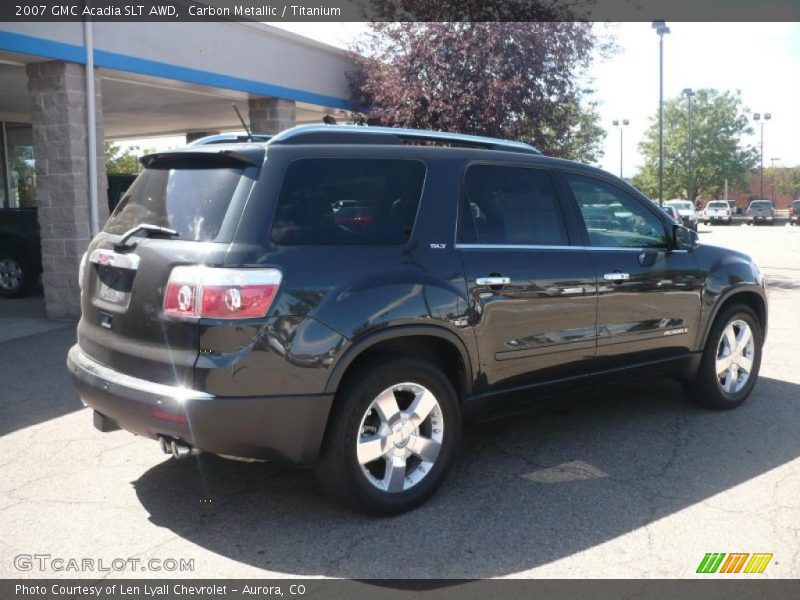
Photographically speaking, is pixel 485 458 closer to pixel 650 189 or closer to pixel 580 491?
pixel 580 491

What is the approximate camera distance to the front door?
16.0 ft

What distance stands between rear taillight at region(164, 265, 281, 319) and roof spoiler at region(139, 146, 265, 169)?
1.85ft

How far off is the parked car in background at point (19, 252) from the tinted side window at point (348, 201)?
9507 millimetres

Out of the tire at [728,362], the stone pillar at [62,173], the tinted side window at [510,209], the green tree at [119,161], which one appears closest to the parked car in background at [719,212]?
the green tree at [119,161]

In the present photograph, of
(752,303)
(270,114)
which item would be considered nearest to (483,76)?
(270,114)

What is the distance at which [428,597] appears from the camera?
316cm

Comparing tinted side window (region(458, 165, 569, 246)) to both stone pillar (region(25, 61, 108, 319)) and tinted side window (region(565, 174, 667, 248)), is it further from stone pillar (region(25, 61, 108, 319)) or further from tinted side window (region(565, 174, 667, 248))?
stone pillar (region(25, 61, 108, 319))

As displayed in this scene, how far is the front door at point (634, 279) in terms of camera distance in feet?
16.0

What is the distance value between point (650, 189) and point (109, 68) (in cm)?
6702

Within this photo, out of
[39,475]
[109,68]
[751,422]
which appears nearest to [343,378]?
[39,475]

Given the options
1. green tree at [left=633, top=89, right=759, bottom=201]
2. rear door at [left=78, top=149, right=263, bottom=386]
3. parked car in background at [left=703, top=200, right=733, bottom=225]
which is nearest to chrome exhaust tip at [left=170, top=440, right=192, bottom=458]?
rear door at [left=78, top=149, right=263, bottom=386]

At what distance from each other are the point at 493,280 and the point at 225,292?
150 cm

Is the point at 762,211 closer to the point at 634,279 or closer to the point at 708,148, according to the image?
the point at 708,148

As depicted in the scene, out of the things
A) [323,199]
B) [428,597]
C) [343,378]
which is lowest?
[428,597]
